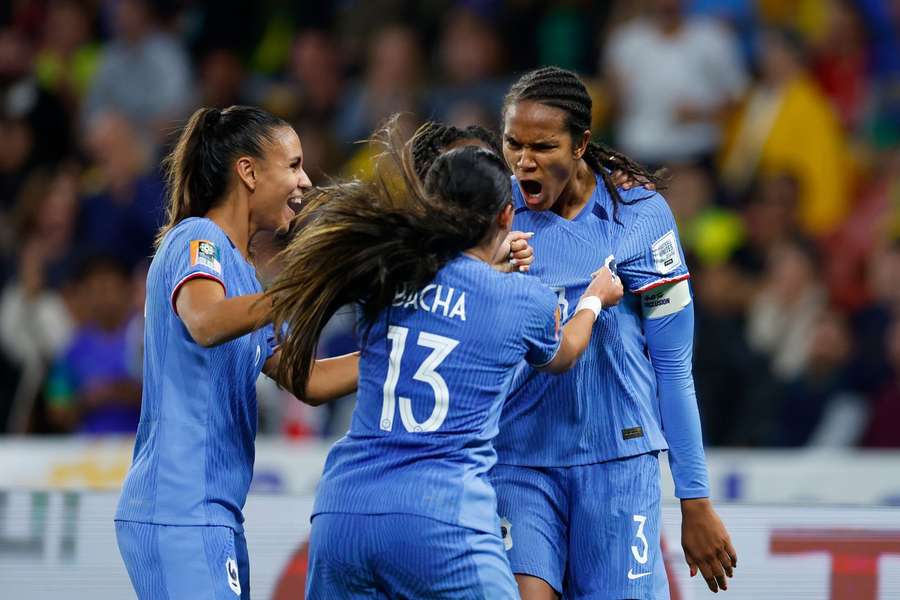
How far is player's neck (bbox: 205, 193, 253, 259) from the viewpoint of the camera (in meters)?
3.75

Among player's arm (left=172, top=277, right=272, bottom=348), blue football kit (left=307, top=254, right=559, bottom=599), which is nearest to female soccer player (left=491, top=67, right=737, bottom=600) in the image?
blue football kit (left=307, top=254, right=559, bottom=599)

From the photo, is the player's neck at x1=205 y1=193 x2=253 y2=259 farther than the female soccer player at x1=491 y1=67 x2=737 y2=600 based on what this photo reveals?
No

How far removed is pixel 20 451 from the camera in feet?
25.9

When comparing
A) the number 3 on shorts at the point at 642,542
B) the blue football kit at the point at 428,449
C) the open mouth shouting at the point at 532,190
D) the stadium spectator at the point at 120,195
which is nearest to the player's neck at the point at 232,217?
the blue football kit at the point at 428,449

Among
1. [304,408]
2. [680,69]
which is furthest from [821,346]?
[304,408]

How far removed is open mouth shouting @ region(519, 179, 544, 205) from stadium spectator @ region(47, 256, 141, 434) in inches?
204

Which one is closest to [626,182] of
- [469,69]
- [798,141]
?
[798,141]

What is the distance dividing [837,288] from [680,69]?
2000 millimetres

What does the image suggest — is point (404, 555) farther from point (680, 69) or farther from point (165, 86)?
point (165, 86)

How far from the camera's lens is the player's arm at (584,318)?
11.7 feet

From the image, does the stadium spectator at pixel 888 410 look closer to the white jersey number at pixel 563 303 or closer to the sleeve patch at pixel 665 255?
the sleeve patch at pixel 665 255

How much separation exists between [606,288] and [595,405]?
0.36 metres

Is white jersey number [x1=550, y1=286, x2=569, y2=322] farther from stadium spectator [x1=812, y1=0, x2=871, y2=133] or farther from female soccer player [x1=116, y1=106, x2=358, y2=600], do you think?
stadium spectator [x1=812, y1=0, x2=871, y2=133]

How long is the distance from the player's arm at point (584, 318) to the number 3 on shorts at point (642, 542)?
56 centimetres
